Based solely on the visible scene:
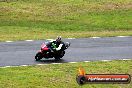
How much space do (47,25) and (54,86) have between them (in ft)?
63.0

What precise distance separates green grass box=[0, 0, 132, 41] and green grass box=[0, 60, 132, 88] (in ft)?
29.3

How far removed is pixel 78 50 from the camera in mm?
28016

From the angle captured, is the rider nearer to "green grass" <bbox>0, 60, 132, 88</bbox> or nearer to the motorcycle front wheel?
the motorcycle front wheel

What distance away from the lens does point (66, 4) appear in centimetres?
4647

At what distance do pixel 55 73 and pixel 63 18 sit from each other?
65.4ft

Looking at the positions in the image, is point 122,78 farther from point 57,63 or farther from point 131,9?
point 131,9

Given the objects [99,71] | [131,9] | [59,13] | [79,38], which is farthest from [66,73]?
[131,9]

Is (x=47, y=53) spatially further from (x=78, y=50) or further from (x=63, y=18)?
(x=63, y=18)

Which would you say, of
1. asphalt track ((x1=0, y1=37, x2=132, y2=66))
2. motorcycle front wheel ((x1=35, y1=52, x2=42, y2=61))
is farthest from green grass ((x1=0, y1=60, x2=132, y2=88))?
motorcycle front wheel ((x1=35, y1=52, x2=42, y2=61))

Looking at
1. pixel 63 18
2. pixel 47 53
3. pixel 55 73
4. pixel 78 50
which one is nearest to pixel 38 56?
pixel 47 53

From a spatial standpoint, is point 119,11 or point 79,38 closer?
point 79,38

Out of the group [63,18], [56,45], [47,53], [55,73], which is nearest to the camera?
[55,73]

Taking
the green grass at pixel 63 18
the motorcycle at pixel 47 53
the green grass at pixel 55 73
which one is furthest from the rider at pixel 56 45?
the green grass at pixel 63 18

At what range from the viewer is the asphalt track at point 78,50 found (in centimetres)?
2528
